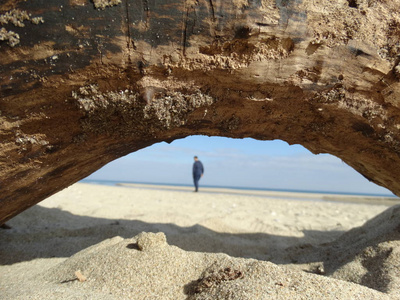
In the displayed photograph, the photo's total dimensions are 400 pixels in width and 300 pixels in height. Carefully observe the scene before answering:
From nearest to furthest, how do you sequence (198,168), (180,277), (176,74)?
(176,74), (180,277), (198,168)

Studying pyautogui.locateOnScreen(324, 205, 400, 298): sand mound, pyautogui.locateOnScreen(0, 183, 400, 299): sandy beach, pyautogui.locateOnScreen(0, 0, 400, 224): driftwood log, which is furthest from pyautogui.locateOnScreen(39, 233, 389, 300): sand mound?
pyautogui.locateOnScreen(0, 0, 400, 224): driftwood log

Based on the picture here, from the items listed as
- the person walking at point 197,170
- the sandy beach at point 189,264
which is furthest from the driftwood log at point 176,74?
the person walking at point 197,170

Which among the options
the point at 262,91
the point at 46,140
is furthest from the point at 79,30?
the point at 262,91

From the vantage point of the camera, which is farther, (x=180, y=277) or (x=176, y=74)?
(x=180, y=277)

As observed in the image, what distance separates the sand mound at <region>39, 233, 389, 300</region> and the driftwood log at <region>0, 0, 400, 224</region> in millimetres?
753

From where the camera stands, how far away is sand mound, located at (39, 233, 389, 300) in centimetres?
174

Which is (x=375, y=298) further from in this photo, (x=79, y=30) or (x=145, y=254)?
(x=79, y=30)

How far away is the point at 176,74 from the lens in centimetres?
190

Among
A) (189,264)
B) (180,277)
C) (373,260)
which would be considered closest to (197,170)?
(373,260)

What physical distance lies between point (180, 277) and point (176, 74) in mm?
1366

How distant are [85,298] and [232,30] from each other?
1.79 meters

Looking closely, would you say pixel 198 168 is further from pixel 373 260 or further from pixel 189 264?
pixel 189 264

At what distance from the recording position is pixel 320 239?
430 cm

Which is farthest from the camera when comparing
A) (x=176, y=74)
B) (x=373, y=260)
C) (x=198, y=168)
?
(x=198, y=168)
